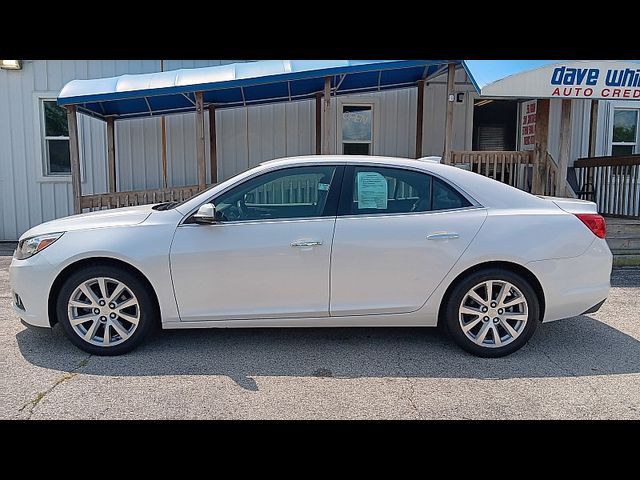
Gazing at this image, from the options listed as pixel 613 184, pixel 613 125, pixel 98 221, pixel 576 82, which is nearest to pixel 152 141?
pixel 98 221

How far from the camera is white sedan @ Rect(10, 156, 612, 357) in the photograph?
3.81m

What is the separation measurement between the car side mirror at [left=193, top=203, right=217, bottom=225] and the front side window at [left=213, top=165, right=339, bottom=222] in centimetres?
9

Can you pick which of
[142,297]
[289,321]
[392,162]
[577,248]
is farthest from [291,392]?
[577,248]

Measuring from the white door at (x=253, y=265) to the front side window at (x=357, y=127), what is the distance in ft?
20.4

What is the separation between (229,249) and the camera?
380cm

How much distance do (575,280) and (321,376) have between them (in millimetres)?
2165

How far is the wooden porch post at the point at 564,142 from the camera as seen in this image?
24.2 ft

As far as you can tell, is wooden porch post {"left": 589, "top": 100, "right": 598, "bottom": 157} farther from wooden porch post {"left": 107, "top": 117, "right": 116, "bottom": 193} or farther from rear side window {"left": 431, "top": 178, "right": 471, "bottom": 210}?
wooden porch post {"left": 107, "top": 117, "right": 116, "bottom": 193}

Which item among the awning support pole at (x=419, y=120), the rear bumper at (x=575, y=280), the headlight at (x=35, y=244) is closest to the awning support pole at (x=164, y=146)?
the awning support pole at (x=419, y=120)

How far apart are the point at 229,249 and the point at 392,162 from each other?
60.1 inches

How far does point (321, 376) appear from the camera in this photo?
359 centimetres

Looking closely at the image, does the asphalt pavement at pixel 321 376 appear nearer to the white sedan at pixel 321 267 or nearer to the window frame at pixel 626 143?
the white sedan at pixel 321 267

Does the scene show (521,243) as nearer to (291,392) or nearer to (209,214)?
(291,392)

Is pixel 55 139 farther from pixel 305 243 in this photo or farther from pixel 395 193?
pixel 395 193
